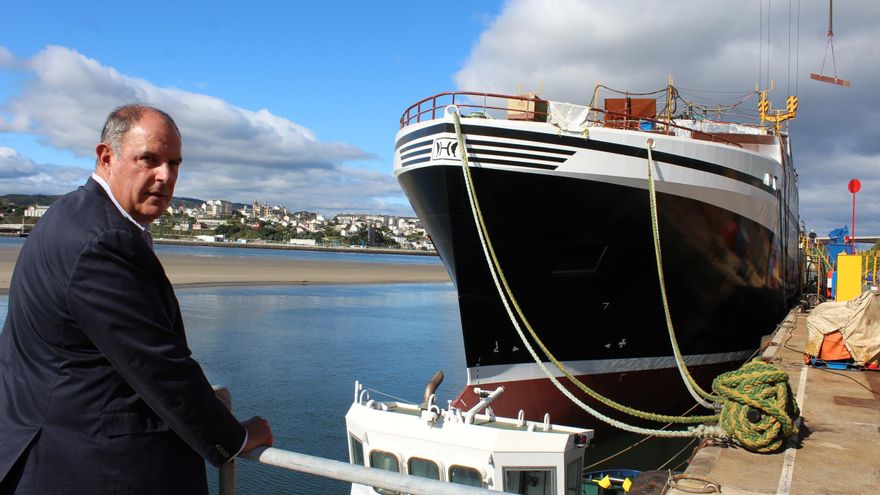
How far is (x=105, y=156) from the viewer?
2.03 meters

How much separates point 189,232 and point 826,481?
198m

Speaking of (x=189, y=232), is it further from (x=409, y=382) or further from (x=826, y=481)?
(x=826, y=481)

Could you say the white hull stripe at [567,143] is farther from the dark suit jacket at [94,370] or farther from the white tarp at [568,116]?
the dark suit jacket at [94,370]

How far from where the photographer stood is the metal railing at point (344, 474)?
6.40 feet

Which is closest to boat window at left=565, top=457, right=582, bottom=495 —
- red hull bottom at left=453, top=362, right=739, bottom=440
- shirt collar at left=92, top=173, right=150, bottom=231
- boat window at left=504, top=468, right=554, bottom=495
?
boat window at left=504, top=468, right=554, bottom=495

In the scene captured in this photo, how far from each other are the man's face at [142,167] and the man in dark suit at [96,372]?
83 millimetres

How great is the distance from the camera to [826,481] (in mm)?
5699

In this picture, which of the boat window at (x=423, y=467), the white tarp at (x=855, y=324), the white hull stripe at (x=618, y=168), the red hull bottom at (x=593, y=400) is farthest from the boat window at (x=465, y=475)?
the white tarp at (x=855, y=324)

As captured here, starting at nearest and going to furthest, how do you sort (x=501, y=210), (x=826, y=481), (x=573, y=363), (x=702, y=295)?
(x=826, y=481) → (x=501, y=210) → (x=573, y=363) → (x=702, y=295)

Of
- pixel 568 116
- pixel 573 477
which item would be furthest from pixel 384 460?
pixel 568 116

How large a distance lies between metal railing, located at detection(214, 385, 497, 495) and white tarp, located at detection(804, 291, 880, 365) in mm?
10248

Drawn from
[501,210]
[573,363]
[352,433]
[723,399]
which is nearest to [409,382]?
[573,363]

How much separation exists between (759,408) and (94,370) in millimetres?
6226

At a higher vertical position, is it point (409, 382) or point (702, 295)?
point (702, 295)
